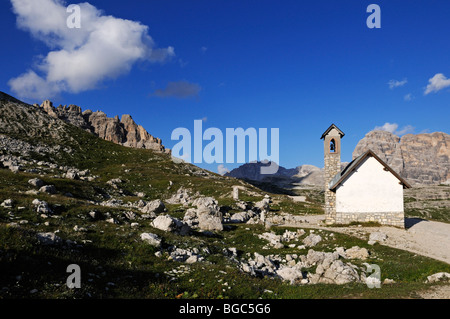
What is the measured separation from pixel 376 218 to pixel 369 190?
3.40m

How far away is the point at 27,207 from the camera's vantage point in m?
21.6

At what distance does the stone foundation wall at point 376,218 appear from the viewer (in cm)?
3106

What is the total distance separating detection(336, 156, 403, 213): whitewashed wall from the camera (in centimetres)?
3173

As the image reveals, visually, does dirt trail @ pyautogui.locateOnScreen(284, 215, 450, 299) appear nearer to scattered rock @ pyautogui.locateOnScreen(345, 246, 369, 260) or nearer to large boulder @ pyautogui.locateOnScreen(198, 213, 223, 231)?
scattered rock @ pyautogui.locateOnScreen(345, 246, 369, 260)

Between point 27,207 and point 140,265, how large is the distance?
43.6 feet

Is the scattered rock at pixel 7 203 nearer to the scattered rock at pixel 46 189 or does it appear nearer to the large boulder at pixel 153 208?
the scattered rock at pixel 46 189

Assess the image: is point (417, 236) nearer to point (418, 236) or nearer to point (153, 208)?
point (418, 236)

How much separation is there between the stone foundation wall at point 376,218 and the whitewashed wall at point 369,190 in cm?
40

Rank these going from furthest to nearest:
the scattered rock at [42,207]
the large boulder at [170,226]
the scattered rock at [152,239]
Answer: the large boulder at [170,226], the scattered rock at [42,207], the scattered rock at [152,239]

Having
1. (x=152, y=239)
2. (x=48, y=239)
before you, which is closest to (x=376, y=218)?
(x=152, y=239)

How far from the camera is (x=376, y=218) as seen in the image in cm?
3191

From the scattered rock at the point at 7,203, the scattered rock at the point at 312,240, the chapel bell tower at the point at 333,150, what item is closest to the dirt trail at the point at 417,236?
the scattered rock at the point at 312,240

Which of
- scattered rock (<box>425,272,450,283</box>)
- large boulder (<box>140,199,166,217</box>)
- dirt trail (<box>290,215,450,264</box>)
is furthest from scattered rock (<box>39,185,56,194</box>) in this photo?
scattered rock (<box>425,272,450,283</box>)
